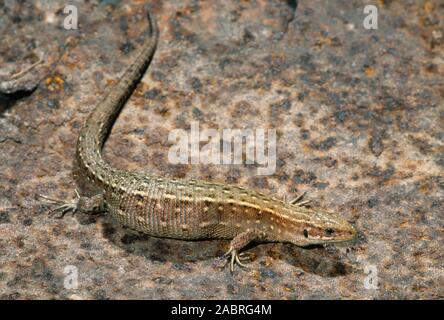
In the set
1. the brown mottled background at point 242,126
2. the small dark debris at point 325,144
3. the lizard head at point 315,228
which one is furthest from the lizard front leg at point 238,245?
the small dark debris at point 325,144

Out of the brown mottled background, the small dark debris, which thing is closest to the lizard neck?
the brown mottled background

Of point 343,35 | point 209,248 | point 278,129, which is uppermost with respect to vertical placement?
point 343,35

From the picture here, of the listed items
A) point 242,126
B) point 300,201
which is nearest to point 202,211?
point 300,201

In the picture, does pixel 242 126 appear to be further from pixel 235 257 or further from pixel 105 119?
pixel 235 257

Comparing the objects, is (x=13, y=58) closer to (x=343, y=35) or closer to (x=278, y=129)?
(x=278, y=129)

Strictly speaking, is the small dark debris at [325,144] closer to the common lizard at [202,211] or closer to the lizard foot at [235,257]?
the common lizard at [202,211]
